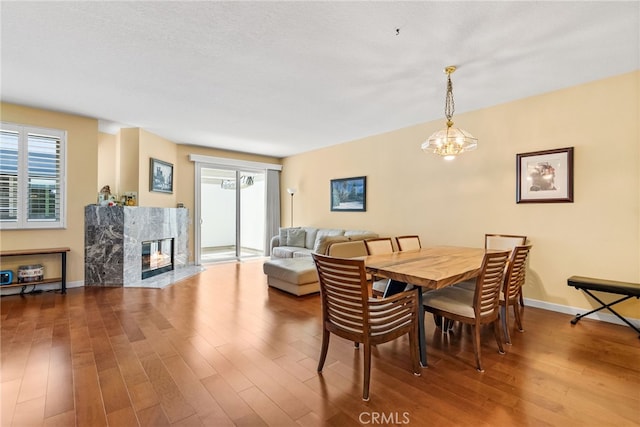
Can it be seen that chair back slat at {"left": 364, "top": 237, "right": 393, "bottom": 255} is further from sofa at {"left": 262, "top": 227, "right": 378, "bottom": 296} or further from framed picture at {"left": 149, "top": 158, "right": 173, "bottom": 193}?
framed picture at {"left": 149, "top": 158, "right": 173, "bottom": 193}

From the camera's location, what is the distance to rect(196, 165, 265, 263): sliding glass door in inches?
260

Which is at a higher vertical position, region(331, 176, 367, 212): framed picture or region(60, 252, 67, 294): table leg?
region(331, 176, 367, 212): framed picture

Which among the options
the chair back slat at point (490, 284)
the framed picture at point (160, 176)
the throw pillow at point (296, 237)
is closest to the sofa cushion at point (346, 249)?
the throw pillow at point (296, 237)

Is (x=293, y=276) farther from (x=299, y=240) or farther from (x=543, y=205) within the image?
(x=543, y=205)

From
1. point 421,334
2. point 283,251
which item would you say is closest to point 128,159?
point 283,251

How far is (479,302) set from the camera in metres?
2.16

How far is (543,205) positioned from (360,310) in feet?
9.82

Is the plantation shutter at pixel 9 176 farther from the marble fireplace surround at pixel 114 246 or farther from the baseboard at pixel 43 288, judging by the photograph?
the baseboard at pixel 43 288

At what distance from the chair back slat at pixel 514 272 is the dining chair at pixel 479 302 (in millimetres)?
187

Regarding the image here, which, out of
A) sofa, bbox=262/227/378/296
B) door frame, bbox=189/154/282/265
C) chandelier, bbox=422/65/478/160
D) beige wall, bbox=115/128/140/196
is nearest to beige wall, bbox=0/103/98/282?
beige wall, bbox=115/128/140/196

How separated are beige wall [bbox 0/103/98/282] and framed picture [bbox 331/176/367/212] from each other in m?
4.20

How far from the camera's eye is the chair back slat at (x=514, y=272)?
2451 millimetres

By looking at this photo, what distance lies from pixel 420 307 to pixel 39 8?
11.7 ft

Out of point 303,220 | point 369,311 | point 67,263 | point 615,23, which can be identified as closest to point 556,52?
point 615,23
